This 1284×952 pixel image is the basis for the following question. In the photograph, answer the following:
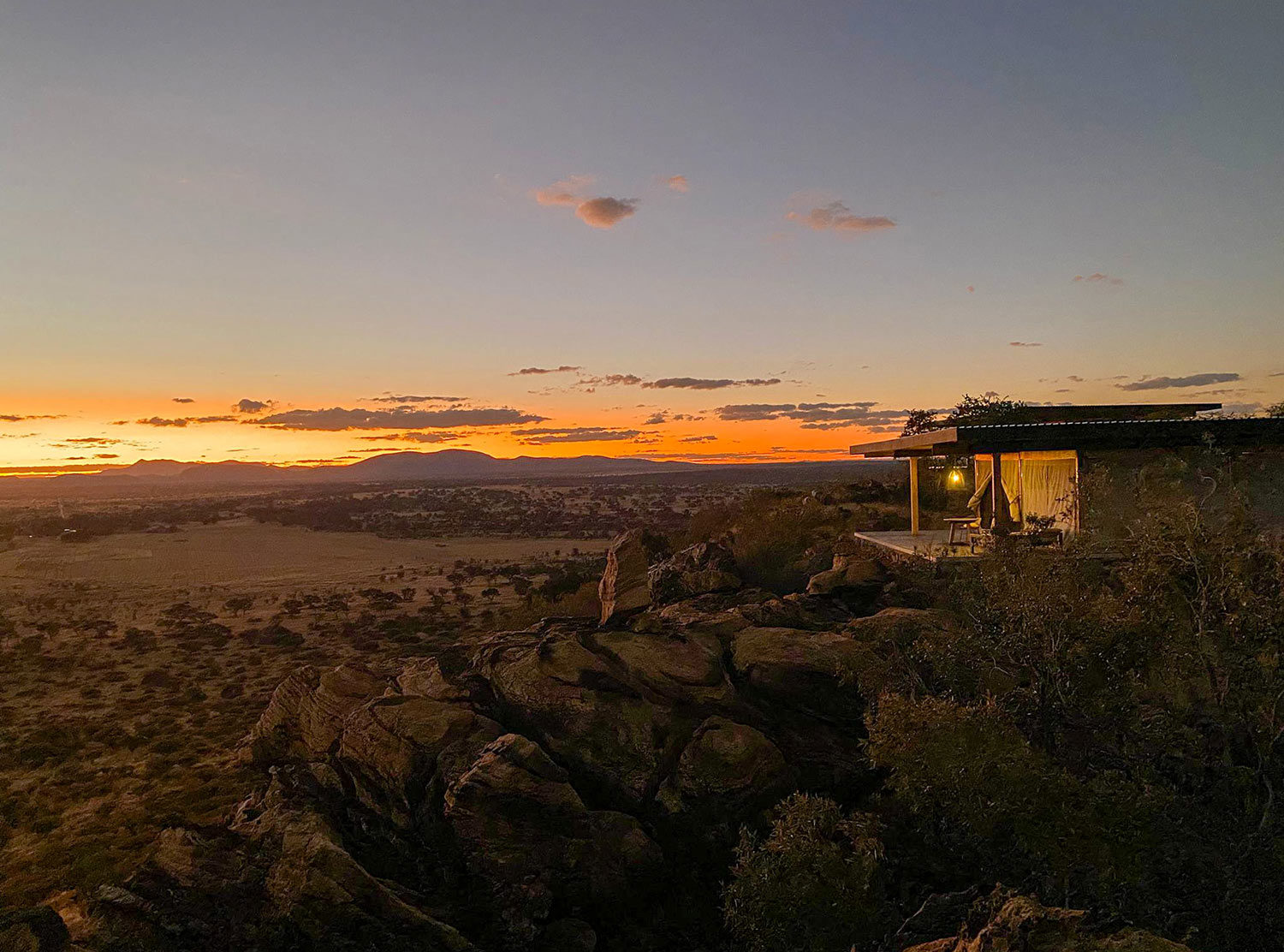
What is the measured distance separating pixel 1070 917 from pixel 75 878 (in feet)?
42.4

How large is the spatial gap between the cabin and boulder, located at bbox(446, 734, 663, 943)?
8605 mm

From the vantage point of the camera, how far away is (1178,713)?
30.7 feet

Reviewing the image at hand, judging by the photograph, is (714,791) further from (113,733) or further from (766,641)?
(113,733)

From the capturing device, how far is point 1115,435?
16.8 meters

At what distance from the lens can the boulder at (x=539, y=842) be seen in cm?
918

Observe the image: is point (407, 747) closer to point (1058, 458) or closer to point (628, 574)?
point (628, 574)

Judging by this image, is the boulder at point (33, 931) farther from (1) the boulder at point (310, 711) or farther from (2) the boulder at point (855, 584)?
(2) the boulder at point (855, 584)

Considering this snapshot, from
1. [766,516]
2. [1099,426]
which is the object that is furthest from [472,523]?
[1099,426]

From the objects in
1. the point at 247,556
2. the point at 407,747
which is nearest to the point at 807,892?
the point at 407,747

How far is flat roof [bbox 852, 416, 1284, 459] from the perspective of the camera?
52.6 feet

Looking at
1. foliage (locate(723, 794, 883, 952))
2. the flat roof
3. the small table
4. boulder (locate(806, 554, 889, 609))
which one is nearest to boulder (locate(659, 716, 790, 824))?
foliage (locate(723, 794, 883, 952))

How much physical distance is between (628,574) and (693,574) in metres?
3.63

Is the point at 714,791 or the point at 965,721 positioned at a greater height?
the point at 965,721

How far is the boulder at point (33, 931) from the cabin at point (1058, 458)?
46.0 ft
